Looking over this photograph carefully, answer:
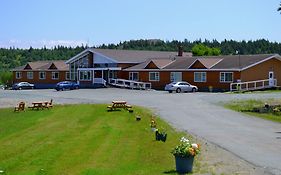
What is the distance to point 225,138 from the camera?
20.2m

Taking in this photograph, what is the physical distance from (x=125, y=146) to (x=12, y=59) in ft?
514

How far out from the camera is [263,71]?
208 ft

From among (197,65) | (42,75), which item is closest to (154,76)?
(197,65)

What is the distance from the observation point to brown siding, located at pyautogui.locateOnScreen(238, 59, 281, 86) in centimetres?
6122

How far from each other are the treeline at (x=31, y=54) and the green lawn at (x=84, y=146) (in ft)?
428

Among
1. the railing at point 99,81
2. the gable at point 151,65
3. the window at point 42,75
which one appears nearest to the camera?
the gable at point 151,65

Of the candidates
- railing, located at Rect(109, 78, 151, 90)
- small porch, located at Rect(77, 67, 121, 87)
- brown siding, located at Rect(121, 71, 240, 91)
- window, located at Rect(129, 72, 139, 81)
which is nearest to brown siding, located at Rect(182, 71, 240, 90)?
brown siding, located at Rect(121, 71, 240, 91)

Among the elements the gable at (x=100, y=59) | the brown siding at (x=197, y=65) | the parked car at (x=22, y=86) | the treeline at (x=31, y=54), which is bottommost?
the parked car at (x=22, y=86)

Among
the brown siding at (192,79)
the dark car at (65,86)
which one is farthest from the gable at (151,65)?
the dark car at (65,86)

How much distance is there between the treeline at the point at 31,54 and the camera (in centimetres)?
16062

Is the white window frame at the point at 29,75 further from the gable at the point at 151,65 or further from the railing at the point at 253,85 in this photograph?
the railing at the point at 253,85

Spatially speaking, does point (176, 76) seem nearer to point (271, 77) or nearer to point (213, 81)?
point (213, 81)

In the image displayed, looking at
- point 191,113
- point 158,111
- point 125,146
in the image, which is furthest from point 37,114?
point 125,146

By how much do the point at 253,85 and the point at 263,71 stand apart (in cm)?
333
